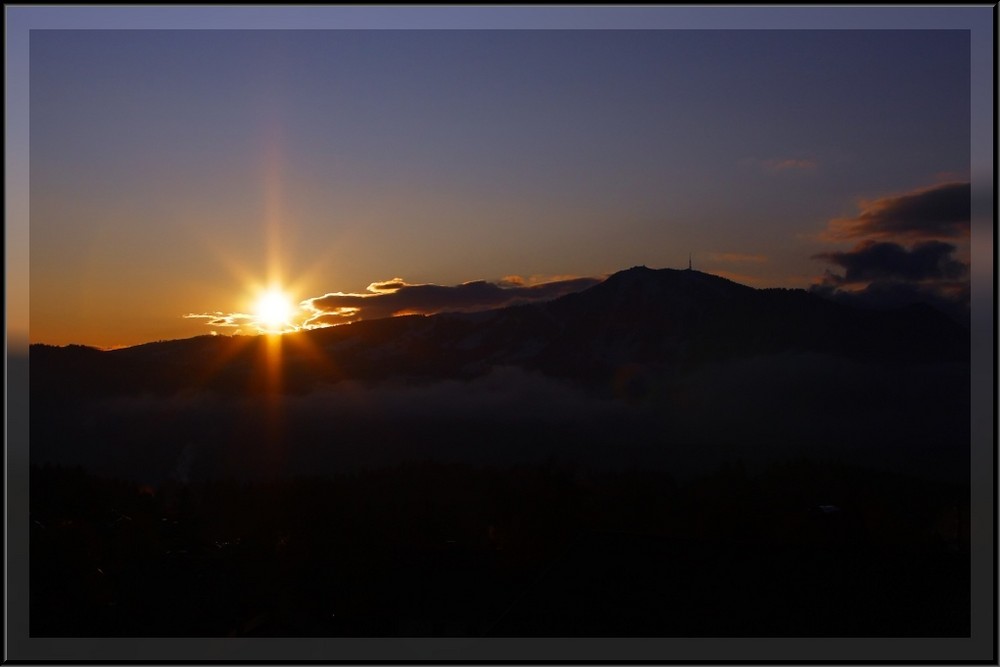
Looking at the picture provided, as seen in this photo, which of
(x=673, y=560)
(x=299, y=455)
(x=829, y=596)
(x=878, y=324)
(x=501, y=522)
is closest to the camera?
(x=829, y=596)

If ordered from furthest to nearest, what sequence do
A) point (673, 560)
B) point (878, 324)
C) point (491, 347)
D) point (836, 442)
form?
point (491, 347) → point (878, 324) → point (836, 442) → point (673, 560)

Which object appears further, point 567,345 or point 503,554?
point 567,345

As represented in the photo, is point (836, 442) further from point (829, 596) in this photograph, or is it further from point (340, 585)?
point (829, 596)

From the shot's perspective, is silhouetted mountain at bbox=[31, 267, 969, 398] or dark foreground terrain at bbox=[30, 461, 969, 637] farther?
silhouetted mountain at bbox=[31, 267, 969, 398]

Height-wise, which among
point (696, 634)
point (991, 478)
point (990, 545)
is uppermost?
point (991, 478)

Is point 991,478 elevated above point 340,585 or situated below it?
above

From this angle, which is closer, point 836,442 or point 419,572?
point 419,572

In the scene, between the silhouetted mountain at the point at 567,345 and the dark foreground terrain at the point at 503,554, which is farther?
the silhouetted mountain at the point at 567,345

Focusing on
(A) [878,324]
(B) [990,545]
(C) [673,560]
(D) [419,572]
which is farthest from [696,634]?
(A) [878,324]
